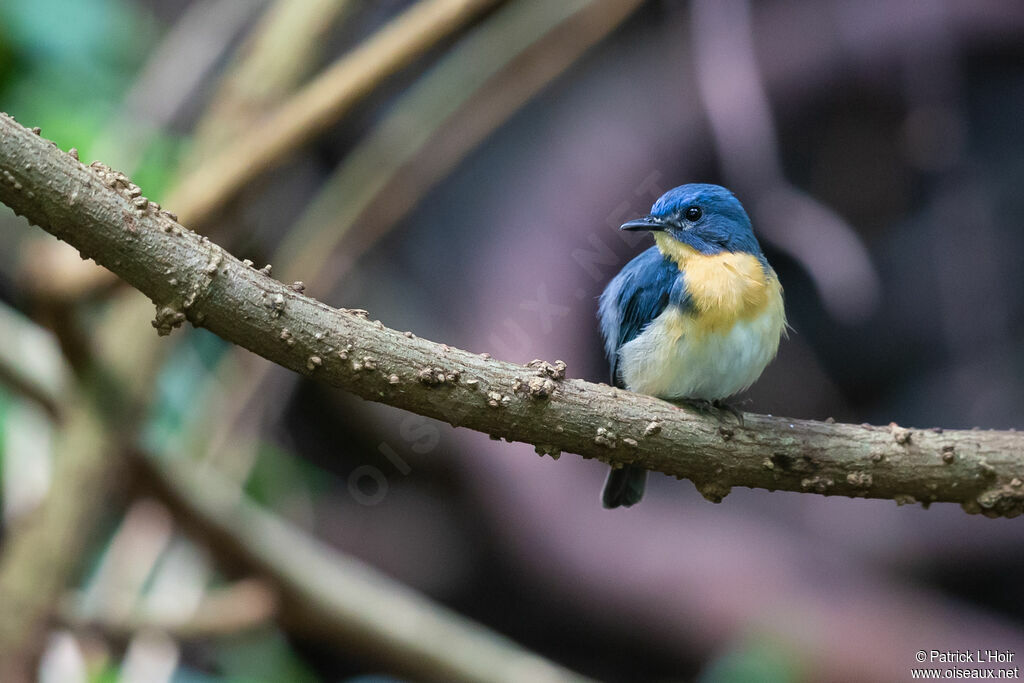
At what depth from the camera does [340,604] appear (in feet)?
13.5

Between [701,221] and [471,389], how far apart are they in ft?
3.17

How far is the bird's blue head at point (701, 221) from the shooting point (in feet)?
7.70

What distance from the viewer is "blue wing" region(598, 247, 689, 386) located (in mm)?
2654

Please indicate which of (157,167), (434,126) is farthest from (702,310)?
(157,167)

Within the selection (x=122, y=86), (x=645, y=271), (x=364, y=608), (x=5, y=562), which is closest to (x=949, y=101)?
(x=645, y=271)

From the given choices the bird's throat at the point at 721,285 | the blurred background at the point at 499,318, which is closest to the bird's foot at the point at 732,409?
the bird's throat at the point at 721,285

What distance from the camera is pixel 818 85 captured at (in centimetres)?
545

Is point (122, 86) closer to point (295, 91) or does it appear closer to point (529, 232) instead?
point (295, 91)

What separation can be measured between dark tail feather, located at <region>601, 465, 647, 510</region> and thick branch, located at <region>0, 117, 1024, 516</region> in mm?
828

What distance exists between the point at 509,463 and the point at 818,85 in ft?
9.33

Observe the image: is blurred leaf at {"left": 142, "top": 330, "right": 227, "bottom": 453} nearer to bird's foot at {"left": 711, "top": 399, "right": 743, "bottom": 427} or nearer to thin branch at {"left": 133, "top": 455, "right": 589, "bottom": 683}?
thin branch at {"left": 133, "top": 455, "right": 589, "bottom": 683}

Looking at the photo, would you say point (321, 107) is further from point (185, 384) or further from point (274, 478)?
point (274, 478)

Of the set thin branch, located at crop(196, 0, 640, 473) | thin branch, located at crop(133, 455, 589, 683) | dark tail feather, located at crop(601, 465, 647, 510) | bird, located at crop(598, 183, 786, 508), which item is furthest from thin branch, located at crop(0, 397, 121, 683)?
bird, located at crop(598, 183, 786, 508)

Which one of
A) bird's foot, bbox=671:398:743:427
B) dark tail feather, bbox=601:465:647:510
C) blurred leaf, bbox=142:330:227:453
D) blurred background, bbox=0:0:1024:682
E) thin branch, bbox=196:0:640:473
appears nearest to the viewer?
bird's foot, bbox=671:398:743:427
